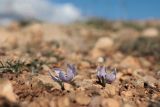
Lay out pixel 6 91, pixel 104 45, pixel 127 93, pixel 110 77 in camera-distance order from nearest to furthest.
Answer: pixel 6 91 < pixel 127 93 < pixel 110 77 < pixel 104 45

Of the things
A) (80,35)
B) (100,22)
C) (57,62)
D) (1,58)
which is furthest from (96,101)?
(100,22)

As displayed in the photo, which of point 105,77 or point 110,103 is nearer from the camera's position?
point 110,103

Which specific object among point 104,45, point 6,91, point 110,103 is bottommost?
point 110,103

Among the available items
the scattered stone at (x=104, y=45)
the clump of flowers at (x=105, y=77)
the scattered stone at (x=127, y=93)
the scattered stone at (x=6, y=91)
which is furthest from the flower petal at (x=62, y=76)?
the scattered stone at (x=104, y=45)

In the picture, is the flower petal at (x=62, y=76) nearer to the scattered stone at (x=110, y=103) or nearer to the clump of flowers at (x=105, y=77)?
the clump of flowers at (x=105, y=77)

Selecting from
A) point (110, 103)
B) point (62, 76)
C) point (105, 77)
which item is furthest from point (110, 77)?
point (110, 103)

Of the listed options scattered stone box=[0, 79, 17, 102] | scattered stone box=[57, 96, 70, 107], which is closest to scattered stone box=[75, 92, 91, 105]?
scattered stone box=[57, 96, 70, 107]

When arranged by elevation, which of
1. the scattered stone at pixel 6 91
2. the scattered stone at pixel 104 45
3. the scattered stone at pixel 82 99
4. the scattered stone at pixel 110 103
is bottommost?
the scattered stone at pixel 110 103

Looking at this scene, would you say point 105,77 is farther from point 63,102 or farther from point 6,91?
point 6,91

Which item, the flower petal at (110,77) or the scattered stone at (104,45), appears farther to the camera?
the scattered stone at (104,45)

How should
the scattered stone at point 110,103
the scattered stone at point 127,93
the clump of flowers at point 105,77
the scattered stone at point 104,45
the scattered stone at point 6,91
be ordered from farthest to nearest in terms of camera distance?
the scattered stone at point 104,45, the clump of flowers at point 105,77, the scattered stone at point 127,93, the scattered stone at point 110,103, the scattered stone at point 6,91

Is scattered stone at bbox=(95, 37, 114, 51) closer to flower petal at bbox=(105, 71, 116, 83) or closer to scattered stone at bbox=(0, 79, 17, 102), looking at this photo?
flower petal at bbox=(105, 71, 116, 83)
